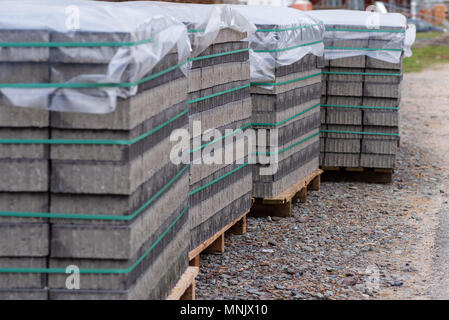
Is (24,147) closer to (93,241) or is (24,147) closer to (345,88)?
(93,241)

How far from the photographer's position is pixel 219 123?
19.6ft

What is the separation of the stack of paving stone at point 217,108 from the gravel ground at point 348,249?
40 centimetres

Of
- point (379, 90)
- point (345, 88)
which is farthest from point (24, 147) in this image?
point (379, 90)

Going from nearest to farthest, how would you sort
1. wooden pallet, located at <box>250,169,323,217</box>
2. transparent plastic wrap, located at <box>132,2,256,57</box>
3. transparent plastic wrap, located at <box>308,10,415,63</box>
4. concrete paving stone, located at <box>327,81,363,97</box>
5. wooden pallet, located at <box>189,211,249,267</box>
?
transparent plastic wrap, located at <box>132,2,256,57</box>
wooden pallet, located at <box>189,211,249,267</box>
wooden pallet, located at <box>250,169,323,217</box>
transparent plastic wrap, located at <box>308,10,415,63</box>
concrete paving stone, located at <box>327,81,363,97</box>

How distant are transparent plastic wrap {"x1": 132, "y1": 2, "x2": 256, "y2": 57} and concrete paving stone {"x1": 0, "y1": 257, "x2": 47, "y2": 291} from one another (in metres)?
2.07

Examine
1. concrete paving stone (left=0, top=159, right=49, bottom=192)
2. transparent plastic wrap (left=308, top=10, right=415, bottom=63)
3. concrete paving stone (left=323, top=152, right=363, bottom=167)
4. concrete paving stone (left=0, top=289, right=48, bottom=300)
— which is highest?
transparent plastic wrap (left=308, top=10, right=415, bottom=63)

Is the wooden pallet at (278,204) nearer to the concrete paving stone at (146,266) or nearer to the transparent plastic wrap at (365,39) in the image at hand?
the transparent plastic wrap at (365,39)

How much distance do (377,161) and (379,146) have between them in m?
0.20

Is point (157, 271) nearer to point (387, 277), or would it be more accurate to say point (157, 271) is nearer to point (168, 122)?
point (168, 122)

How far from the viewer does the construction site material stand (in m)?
8.88

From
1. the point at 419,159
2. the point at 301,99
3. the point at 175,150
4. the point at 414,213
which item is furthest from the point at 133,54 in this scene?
the point at 419,159

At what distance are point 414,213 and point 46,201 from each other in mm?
5321

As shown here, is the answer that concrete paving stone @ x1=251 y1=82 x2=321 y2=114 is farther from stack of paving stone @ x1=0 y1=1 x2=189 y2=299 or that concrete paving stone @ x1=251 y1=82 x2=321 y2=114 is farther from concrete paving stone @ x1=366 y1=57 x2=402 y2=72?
stack of paving stone @ x1=0 y1=1 x2=189 y2=299

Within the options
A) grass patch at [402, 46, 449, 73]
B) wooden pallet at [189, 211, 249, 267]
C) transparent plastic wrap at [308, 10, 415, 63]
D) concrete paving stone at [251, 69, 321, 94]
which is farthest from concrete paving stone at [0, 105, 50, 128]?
grass patch at [402, 46, 449, 73]
